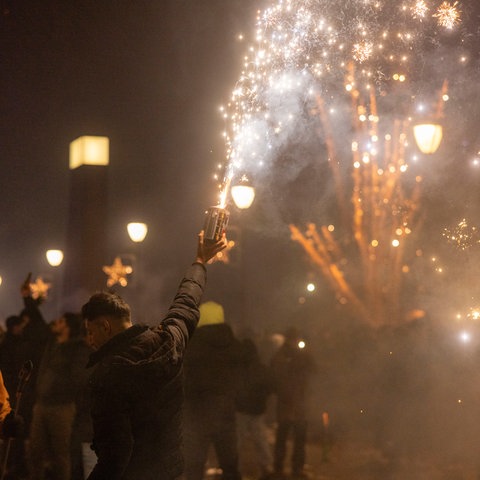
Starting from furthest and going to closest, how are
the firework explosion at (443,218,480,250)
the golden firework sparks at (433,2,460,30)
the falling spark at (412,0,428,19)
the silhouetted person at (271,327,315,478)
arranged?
the firework explosion at (443,218,480,250) < the silhouetted person at (271,327,315,478) < the falling spark at (412,0,428,19) < the golden firework sparks at (433,2,460,30)

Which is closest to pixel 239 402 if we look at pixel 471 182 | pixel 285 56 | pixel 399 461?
pixel 399 461

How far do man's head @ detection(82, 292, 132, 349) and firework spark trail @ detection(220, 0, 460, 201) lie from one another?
4.79 m

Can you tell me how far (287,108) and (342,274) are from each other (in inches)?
919

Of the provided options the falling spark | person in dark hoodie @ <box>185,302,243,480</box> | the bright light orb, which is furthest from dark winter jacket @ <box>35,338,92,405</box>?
the bright light orb

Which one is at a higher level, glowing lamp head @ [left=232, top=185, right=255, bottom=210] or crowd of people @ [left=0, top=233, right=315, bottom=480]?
glowing lamp head @ [left=232, top=185, right=255, bottom=210]

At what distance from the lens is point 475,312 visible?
34.3 feet

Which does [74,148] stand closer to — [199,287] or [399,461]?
[399,461]

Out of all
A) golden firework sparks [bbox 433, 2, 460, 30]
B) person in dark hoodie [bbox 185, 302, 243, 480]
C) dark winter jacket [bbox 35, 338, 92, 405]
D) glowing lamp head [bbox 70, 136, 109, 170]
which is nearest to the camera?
person in dark hoodie [bbox 185, 302, 243, 480]

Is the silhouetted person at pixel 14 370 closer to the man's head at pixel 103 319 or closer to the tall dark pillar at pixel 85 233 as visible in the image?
the man's head at pixel 103 319

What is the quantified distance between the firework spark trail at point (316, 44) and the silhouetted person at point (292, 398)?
2.25 m

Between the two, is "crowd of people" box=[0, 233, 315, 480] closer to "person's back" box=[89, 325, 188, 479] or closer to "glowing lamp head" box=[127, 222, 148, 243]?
"person's back" box=[89, 325, 188, 479]

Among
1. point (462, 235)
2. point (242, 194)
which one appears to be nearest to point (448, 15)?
point (462, 235)

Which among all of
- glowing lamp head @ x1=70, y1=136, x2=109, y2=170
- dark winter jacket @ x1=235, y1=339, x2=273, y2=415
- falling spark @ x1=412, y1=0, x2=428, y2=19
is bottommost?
dark winter jacket @ x1=235, y1=339, x2=273, y2=415

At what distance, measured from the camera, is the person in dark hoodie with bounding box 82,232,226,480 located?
3.17 metres
